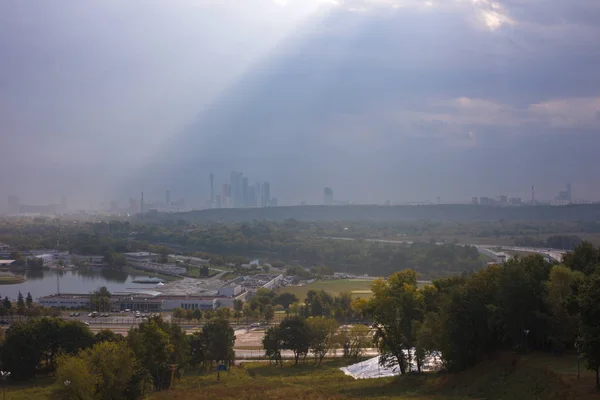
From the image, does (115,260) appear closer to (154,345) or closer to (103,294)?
(103,294)

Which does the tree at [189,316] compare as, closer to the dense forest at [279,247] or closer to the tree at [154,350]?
the tree at [154,350]

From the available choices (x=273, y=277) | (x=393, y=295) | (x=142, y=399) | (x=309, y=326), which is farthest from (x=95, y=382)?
(x=273, y=277)

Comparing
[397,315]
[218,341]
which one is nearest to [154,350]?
[218,341]

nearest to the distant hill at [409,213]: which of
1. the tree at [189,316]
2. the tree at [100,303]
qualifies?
the tree at [100,303]

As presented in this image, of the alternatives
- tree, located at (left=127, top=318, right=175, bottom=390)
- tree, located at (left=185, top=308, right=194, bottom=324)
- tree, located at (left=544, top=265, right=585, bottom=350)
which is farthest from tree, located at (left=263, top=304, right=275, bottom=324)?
tree, located at (left=544, top=265, right=585, bottom=350)

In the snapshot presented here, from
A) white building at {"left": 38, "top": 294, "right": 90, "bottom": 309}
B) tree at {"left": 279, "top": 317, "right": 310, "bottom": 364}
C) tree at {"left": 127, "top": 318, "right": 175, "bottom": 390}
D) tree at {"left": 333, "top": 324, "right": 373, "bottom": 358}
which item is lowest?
white building at {"left": 38, "top": 294, "right": 90, "bottom": 309}

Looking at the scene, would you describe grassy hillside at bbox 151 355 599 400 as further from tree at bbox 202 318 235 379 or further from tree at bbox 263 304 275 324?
tree at bbox 263 304 275 324

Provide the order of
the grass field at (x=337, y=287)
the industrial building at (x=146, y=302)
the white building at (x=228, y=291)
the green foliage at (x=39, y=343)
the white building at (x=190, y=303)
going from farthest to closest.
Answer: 1. the white building at (x=228, y=291)
2. the grass field at (x=337, y=287)
3. the industrial building at (x=146, y=302)
4. the white building at (x=190, y=303)
5. the green foliage at (x=39, y=343)
